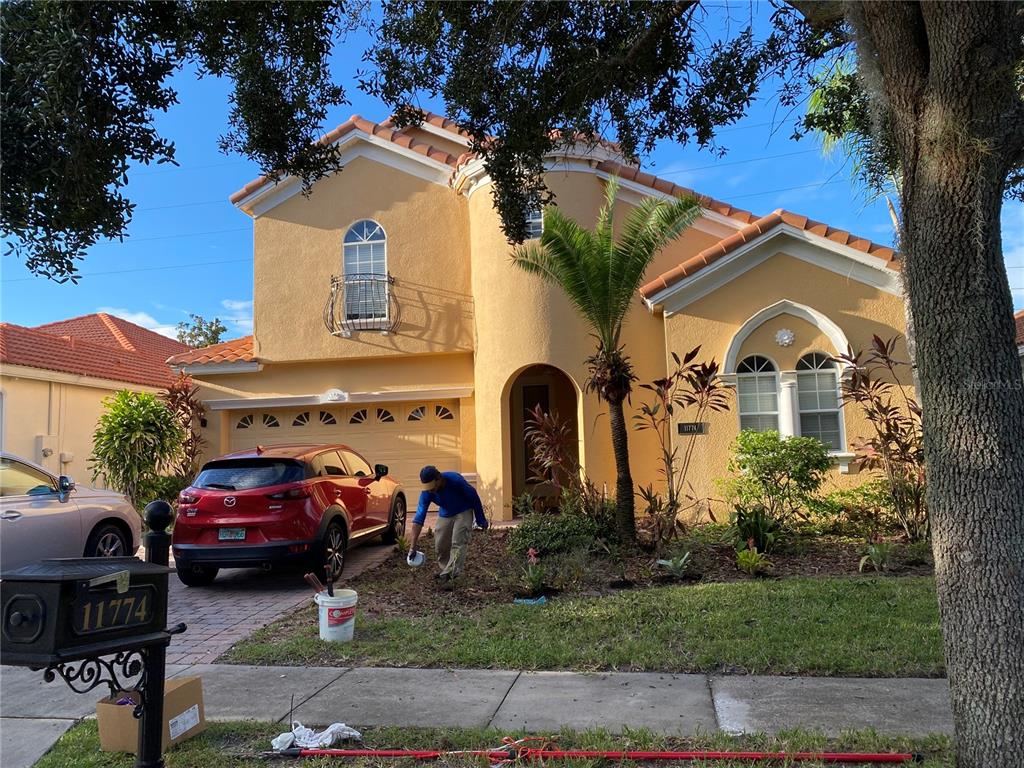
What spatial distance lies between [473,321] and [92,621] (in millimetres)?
11518

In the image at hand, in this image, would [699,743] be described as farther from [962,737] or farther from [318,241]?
[318,241]

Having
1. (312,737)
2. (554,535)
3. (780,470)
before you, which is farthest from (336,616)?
(780,470)

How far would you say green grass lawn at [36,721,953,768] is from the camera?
4004 mm

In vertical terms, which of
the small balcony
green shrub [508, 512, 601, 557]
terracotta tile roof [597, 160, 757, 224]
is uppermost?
terracotta tile roof [597, 160, 757, 224]

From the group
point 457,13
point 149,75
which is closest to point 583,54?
point 457,13

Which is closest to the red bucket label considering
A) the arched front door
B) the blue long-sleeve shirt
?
the blue long-sleeve shirt

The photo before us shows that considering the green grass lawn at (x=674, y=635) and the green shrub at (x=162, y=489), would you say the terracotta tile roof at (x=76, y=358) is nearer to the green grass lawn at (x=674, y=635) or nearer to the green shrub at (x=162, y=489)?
the green shrub at (x=162, y=489)

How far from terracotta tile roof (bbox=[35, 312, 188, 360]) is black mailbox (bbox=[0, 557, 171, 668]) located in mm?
20506

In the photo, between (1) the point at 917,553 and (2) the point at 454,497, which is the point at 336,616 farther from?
(1) the point at 917,553

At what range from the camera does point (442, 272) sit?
14.8 metres

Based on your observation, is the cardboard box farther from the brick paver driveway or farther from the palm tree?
the palm tree

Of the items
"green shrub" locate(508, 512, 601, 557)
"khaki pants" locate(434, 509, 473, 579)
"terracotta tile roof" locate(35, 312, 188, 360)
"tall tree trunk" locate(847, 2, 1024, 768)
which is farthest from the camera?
"terracotta tile roof" locate(35, 312, 188, 360)

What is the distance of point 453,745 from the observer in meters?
4.22

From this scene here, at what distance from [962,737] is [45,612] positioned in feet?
13.7
